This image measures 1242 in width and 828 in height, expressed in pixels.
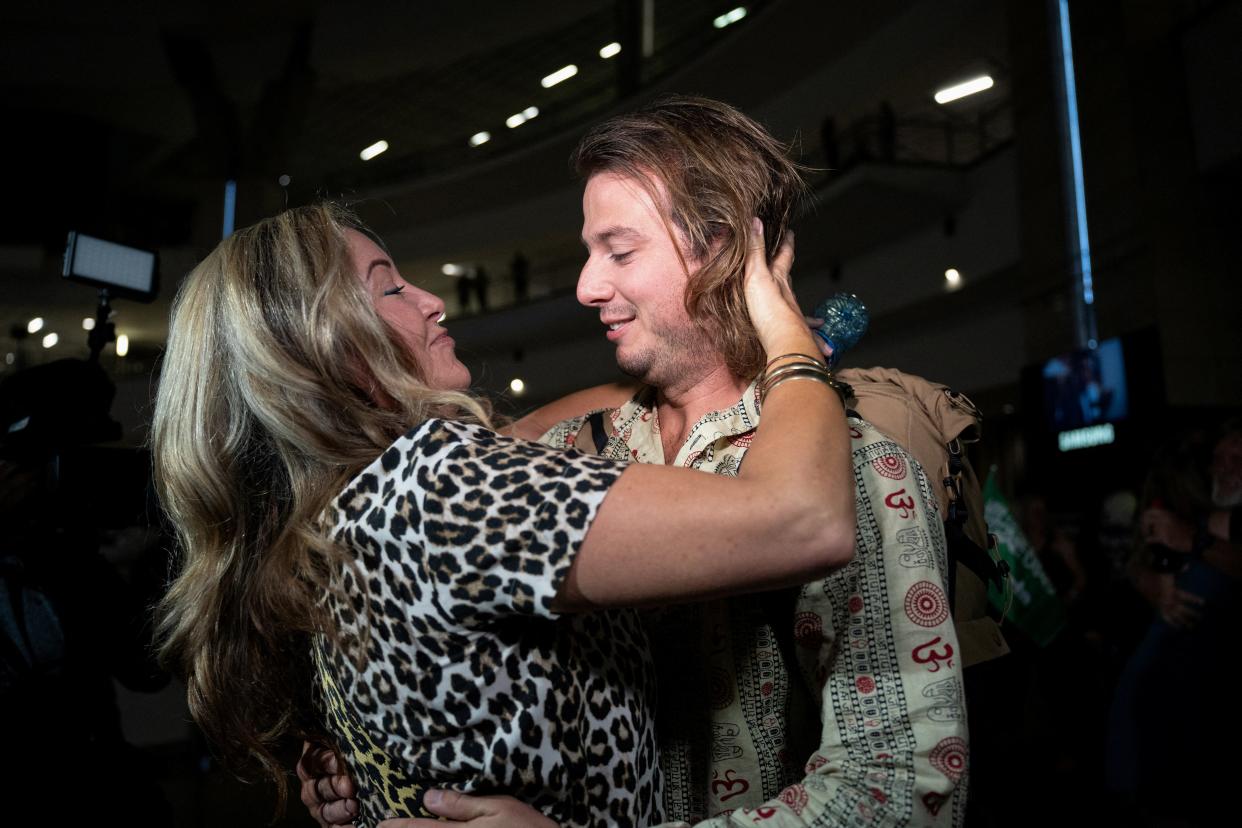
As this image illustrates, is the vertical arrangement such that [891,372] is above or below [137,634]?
above

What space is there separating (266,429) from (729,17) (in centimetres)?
769

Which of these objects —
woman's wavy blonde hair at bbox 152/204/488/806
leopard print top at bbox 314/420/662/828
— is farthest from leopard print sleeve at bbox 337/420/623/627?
woman's wavy blonde hair at bbox 152/204/488/806

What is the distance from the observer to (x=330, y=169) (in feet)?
21.7

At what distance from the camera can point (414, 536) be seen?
0.90 meters

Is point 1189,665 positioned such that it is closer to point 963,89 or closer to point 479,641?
point 479,641

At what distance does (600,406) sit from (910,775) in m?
0.93

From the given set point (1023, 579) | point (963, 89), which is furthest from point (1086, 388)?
point (963, 89)

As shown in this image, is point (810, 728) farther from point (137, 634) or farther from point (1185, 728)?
point (1185, 728)

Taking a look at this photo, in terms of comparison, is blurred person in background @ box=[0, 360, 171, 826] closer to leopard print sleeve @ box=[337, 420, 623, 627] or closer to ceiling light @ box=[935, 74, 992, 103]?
leopard print sleeve @ box=[337, 420, 623, 627]

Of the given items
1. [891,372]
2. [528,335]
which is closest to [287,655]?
[891,372]

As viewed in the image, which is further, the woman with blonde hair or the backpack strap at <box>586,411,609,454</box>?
A: the backpack strap at <box>586,411,609,454</box>

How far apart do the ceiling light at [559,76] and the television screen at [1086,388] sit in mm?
4340

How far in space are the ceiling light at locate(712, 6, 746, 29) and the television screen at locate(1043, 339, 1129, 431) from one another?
13.1ft

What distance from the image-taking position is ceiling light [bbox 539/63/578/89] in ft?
24.0
